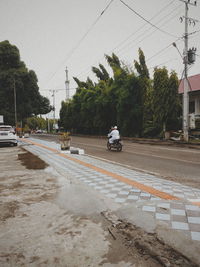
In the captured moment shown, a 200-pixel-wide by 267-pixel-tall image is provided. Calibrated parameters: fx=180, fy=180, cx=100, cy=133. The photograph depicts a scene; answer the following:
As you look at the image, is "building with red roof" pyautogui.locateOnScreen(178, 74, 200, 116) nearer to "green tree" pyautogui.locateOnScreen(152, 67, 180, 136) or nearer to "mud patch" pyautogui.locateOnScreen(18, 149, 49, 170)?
"green tree" pyautogui.locateOnScreen(152, 67, 180, 136)

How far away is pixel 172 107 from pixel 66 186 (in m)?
15.5

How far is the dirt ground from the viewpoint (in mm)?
1721

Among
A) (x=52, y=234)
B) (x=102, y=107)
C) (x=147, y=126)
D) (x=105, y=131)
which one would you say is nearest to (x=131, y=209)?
(x=52, y=234)

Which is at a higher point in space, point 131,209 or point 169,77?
point 169,77

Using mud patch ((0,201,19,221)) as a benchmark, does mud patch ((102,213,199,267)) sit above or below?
above

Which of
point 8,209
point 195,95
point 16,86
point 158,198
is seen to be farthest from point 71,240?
point 16,86

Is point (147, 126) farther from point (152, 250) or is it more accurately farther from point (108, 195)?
point (152, 250)

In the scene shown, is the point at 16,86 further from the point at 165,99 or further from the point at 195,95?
the point at 195,95

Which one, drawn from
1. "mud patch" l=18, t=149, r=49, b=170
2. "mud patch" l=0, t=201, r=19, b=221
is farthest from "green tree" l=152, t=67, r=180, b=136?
"mud patch" l=0, t=201, r=19, b=221

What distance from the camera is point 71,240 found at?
2039 mm

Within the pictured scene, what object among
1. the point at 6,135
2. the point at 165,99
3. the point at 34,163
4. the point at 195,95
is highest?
the point at 195,95

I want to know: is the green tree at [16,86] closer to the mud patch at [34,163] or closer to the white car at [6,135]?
the white car at [6,135]

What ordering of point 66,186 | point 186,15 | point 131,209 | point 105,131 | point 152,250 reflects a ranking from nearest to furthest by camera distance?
point 152,250, point 131,209, point 66,186, point 186,15, point 105,131

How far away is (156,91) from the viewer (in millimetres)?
17953
